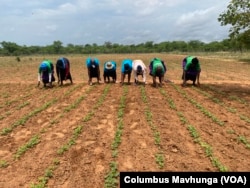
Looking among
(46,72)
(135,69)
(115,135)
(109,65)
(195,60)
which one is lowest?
(115,135)

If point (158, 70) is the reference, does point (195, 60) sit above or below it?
above

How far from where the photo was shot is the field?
17.7 feet

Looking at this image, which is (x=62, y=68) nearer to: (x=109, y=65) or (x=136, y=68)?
(x=109, y=65)

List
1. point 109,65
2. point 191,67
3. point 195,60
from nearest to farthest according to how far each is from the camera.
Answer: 1. point 195,60
2. point 191,67
3. point 109,65

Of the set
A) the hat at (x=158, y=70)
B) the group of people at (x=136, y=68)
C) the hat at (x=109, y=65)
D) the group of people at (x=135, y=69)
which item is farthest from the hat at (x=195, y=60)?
Result: the hat at (x=109, y=65)

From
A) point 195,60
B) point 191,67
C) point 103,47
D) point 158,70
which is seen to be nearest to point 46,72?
point 158,70

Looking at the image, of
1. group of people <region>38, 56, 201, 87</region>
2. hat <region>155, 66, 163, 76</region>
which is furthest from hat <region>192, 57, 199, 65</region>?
hat <region>155, 66, 163, 76</region>

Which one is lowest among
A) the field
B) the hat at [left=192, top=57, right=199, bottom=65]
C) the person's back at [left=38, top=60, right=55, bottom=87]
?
the field

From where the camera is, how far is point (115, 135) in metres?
6.84

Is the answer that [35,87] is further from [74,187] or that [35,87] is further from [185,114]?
[74,187]

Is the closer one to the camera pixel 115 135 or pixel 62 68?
pixel 115 135

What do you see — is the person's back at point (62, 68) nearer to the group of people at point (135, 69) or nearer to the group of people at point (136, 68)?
the group of people at point (135, 69)

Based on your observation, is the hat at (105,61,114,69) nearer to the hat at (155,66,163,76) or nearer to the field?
the field

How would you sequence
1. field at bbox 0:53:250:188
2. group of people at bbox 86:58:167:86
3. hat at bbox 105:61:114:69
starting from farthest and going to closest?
1. hat at bbox 105:61:114:69
2. group of people at bbox 86:58:167:86
3. field at bbox 0:53:250:188
